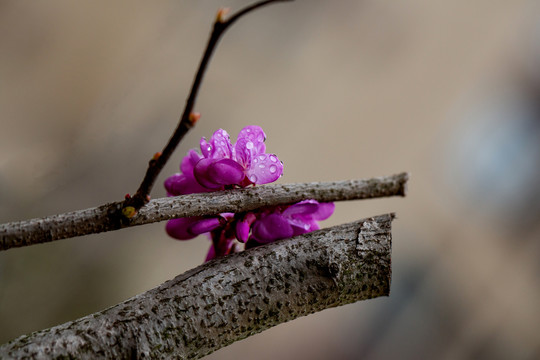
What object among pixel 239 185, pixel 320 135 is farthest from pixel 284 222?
pixel 320 135

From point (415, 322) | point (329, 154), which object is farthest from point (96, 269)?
point (415, 322)

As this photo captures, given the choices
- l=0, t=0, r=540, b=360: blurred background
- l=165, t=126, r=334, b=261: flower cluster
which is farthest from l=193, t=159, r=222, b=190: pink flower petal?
l=0, t=0, r=540, b=360: blurred background

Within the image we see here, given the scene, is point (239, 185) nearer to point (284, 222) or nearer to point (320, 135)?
point (284, 222)

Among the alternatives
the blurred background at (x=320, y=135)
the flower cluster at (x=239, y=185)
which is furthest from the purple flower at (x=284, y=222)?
the blurred background at (x=320, y=135)

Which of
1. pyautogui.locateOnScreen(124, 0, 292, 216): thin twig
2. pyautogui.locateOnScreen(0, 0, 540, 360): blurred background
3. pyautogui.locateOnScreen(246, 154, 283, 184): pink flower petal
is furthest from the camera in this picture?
pyautogui.locateOnScreen(0, 0, 540, 360): blurred background

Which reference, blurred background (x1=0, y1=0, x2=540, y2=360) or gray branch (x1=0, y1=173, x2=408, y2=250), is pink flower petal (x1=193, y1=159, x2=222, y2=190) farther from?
blurred background (x1=0, y1=0, x2=540, y2=360)

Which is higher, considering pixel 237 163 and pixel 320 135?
pixel 320 135

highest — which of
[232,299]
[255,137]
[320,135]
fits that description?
[320,135]
